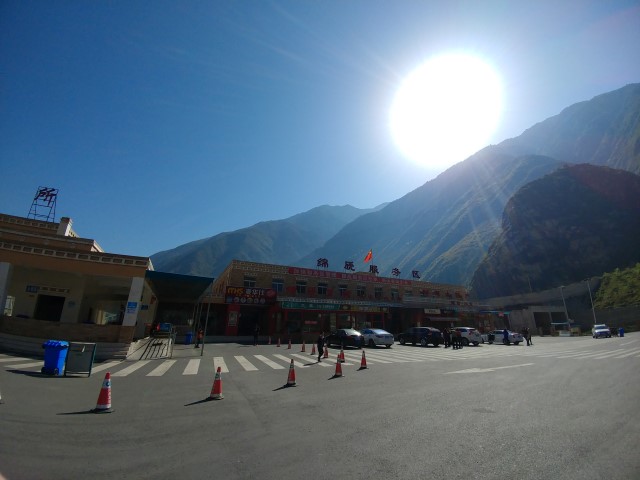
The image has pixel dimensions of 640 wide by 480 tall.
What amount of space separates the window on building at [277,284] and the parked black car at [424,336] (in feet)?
55.2

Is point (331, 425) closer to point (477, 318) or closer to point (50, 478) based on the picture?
point (50, 478)

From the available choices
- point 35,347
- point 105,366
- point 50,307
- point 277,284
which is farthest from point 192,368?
point 277,284

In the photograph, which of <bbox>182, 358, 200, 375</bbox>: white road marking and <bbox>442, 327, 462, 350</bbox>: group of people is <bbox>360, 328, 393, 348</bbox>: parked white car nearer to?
<bbox>442, 327, 462, 350</bbox>: group of people

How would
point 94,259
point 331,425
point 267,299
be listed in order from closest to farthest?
point 331,425 → point 94,259 → point 267,299

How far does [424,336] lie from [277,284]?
19247 mm

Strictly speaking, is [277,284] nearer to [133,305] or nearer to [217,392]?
[133,305]

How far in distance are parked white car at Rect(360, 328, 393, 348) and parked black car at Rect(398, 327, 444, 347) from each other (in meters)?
3.95

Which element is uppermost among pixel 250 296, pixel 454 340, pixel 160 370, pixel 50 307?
pixel 250 296

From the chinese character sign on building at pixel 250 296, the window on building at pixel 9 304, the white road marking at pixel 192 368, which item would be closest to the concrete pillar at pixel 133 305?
the white road marking at pixel 192 368

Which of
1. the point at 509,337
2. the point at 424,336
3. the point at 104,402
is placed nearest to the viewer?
the point at 104,402

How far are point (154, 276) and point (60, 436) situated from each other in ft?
58.1

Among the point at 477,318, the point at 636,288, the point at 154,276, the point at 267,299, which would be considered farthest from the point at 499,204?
the point at 154,276

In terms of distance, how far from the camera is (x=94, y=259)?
61.3 feet

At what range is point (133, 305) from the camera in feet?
58.5
